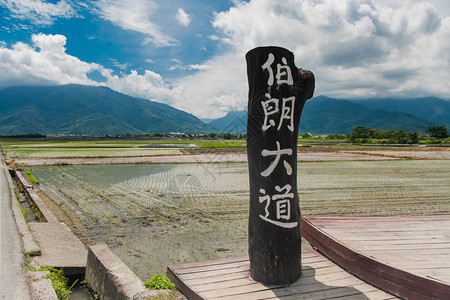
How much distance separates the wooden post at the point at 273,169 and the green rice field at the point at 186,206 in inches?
88.8

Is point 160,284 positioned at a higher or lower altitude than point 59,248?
higher

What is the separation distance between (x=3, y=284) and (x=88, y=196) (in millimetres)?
7201

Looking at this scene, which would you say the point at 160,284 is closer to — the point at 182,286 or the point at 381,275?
the point at 182,286

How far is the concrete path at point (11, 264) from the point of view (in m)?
3.70

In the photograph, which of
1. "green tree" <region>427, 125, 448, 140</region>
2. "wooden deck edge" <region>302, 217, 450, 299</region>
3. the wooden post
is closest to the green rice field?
"wooden deck edge" <region>302, 217, 450, 299</region>

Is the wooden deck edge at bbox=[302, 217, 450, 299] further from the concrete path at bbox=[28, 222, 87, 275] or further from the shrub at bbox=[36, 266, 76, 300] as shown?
the concrete path at bbox=[28, 222, 87, 275]

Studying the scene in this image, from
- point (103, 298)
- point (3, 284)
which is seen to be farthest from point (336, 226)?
point (3, 284)

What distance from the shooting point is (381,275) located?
303 cm

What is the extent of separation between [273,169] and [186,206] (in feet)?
21.1

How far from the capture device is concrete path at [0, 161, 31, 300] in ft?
12.1

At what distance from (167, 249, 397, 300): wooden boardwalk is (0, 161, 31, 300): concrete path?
6.48 ft

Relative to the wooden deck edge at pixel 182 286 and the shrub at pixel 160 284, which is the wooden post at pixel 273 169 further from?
the shrub at pixel 160 284

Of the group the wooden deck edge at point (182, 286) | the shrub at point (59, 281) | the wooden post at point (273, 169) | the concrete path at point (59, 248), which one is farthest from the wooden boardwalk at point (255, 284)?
the concrete path at point (59, 248)

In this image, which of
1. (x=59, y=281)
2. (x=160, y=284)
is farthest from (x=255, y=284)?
(x=59, y=281)
